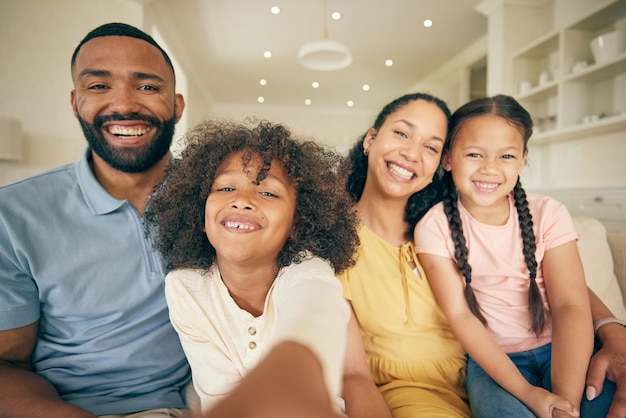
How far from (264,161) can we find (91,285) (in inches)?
24.3

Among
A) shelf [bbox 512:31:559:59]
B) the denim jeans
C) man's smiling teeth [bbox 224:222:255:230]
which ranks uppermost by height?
shelf [bbox 512:31:559:59]

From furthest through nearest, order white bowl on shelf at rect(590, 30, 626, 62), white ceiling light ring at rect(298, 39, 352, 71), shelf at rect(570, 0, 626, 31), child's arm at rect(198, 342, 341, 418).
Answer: white ceiling light ring at rect(298, 39, 352, 71), shelf at rect(570, 0, 626, 31), white bowl on shelf at rect(590, 30, 626, 62), child's arm at rect(198, 342, 341, 418)

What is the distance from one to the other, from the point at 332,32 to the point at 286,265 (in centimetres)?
531

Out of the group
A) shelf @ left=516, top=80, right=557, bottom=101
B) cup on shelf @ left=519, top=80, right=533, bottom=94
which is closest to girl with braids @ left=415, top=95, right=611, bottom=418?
shelf @ left=516, top=80, right=557, bottom=101

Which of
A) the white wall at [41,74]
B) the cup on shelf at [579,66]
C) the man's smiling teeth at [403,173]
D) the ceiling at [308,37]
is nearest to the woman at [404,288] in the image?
the man's smiling teeth at [403,173]

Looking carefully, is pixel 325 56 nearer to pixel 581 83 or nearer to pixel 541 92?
pixel 541 92

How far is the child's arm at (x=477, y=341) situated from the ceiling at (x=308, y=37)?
14.7 ft

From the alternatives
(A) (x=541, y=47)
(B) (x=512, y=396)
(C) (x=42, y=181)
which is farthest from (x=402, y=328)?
(A) (x=541, y=47)

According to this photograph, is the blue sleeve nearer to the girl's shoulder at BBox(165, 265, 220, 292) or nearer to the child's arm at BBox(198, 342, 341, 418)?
the girl's shoulder at BBox(165, 265, 220, 292)

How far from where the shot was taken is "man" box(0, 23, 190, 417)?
1076mm

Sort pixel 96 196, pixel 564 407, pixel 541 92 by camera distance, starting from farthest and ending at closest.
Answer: pixel 541 92
pixel 96 196
pixel 564 407

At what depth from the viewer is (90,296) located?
112 centimetres

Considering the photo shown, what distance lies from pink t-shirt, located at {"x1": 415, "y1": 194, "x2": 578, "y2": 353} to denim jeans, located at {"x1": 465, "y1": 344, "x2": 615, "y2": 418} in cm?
4

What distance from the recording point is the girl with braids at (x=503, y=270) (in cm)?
109
